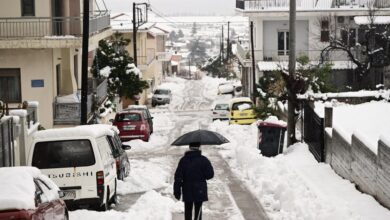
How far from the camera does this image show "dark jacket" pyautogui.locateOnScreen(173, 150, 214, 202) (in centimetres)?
1348

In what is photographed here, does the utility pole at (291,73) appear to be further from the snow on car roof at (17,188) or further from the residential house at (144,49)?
the residential house at (144,49)

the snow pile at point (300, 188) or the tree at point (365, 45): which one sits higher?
the tree at point (365, 45)

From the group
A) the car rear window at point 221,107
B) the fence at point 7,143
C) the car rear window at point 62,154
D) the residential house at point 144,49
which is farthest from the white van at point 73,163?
the residential house at point 144,49

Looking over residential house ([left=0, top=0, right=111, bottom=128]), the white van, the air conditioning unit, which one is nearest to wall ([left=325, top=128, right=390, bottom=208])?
the white van

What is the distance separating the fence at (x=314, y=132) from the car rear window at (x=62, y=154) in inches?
324

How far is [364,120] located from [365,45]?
830 inches

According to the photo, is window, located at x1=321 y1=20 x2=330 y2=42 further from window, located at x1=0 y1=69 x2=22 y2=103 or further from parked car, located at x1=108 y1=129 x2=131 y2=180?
parked car, located at x1=108 y1=129 x2=131 y2=180

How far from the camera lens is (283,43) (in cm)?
5422

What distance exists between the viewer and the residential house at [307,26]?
5197 cm

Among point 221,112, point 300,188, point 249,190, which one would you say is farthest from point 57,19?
point 221,112

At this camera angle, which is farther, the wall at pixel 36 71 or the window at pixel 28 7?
the window at pixel 28 7

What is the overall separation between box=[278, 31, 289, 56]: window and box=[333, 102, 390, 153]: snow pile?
22.9m

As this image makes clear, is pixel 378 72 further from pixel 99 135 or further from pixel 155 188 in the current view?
pixel 99 135

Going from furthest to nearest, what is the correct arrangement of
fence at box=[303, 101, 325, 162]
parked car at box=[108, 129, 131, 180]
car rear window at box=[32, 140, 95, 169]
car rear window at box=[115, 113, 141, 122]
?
car rear window at box=[115, 113, 141, 122] < fence at box=[303, 101, 325, 162] < parked car at box=[108, 129, 131, 180] < car rear window at box=[32, 140, 95, 169]
